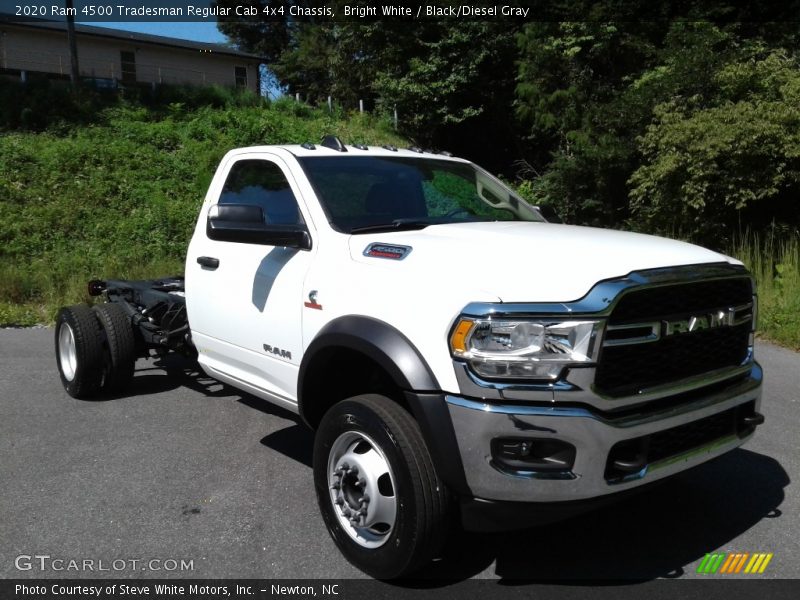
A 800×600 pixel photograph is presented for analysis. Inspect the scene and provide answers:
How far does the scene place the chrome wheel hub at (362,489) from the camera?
3084 mm

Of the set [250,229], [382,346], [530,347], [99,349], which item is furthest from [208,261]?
[530,347]

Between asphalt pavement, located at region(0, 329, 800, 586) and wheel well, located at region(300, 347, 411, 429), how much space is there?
0.62 metres

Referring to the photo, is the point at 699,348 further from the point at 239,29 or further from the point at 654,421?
the point at 239,29

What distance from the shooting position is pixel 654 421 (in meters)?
2.87

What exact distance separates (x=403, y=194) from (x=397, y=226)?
53cm

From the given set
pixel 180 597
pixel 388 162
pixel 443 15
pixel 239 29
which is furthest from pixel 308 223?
pixel 239 29

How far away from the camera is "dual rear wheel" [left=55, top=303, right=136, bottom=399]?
5.68m

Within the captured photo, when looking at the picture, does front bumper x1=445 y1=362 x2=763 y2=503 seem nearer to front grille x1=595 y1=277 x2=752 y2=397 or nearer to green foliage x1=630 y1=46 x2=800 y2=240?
front grille x1=595 y1=277 x2=752 y2=397

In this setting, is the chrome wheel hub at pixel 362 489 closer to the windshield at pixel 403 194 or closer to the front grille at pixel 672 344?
the front grille at pixel 672 344

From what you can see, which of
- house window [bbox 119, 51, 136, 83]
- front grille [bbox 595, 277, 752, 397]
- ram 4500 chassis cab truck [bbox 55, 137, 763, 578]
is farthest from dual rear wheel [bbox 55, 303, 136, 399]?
house window [bbox 119, 51, 136, 83]

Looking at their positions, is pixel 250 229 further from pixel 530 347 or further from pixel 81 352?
pixel 81 352

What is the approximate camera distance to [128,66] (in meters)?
36.8

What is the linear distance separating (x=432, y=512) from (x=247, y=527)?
1.30 m

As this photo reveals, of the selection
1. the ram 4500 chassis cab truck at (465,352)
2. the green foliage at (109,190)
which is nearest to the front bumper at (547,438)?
the ram 4500 chassis cab truck at (465,352)
